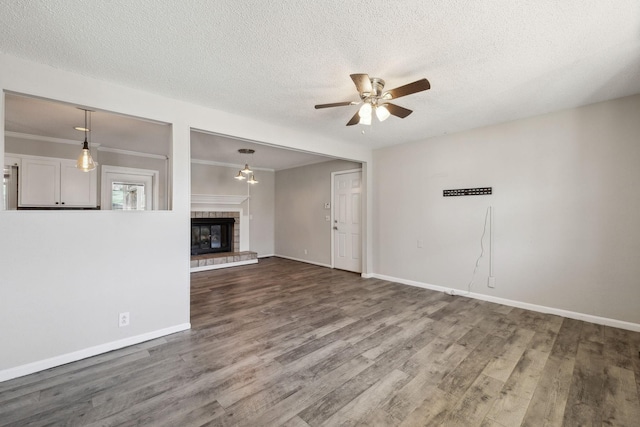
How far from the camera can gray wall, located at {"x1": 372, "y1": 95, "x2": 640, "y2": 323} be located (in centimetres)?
307

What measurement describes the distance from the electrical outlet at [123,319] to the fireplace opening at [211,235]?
405cm

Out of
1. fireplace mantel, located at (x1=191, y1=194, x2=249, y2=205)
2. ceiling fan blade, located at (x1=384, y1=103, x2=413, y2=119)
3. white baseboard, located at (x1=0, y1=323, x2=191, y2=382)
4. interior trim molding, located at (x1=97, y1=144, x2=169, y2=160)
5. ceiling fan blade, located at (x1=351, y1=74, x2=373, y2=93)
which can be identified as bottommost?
white baseboard, located at (x1=0, y1=323, x2=191, y2=382)

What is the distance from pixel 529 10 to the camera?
1723 millimetres

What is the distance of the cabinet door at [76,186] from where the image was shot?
14.9 ft

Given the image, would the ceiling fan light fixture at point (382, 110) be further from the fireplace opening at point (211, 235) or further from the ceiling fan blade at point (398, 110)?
the fireplace opening at point (211, 235)

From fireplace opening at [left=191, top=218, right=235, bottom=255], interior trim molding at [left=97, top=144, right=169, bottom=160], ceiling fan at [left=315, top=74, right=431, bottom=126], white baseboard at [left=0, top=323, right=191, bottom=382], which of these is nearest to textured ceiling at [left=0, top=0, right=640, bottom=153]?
ceiling fan at [left=315, top=74, right=431, bottom=126]

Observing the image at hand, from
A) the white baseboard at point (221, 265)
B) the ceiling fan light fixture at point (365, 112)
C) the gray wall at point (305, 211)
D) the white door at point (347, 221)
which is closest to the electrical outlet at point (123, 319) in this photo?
the ceiling fan light fixture at point (365, 112)

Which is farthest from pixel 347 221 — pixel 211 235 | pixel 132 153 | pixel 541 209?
pixel 132 153

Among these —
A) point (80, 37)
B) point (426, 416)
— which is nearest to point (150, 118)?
point (80, 37)

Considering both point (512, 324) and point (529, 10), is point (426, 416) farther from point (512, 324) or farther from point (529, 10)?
point (529, 10)

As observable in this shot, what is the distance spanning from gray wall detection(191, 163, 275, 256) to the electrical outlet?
4134mm

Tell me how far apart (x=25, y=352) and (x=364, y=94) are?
11.5 feet

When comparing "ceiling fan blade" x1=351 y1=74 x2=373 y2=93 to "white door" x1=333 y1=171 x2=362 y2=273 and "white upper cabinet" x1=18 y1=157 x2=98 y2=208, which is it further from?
"white upper cabinet" x1=18 y1=157 x2=98 y2=208

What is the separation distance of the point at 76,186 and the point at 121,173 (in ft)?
2.65
